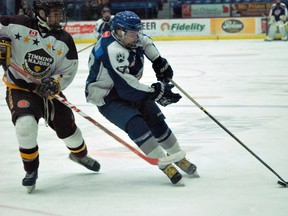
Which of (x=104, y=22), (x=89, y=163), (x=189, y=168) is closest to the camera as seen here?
(x=189, y=168)

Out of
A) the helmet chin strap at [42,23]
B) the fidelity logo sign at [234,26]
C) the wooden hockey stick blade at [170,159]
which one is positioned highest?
the helmet chin strap at [42,23]

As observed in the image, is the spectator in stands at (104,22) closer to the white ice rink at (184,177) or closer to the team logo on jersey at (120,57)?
the white ice rink at (184,177)

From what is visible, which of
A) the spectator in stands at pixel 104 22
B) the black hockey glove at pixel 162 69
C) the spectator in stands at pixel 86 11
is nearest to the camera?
the black hockey glove at pixel 162 69

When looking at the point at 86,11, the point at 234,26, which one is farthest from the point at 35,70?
the point at 86,11

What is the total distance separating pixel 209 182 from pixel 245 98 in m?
3.34

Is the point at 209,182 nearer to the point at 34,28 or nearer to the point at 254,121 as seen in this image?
the point at 34,28

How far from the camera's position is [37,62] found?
143 inches

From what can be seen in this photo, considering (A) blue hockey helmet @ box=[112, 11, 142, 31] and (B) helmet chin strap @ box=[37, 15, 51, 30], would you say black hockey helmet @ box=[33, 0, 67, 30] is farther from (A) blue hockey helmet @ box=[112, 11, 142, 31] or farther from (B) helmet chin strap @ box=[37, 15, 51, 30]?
(A) blue hockey helmet @ box=[112, 11, 142, 31]

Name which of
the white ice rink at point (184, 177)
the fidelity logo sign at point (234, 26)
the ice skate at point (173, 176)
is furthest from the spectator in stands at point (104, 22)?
the ice skate at point (173, 176)

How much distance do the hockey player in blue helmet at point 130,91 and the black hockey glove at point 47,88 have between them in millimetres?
222

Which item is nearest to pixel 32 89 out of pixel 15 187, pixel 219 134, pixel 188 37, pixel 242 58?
pixel 15 187

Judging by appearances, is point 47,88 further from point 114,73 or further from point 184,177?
point 184,177

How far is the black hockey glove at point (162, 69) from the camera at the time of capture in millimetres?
3922

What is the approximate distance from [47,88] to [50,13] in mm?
383
